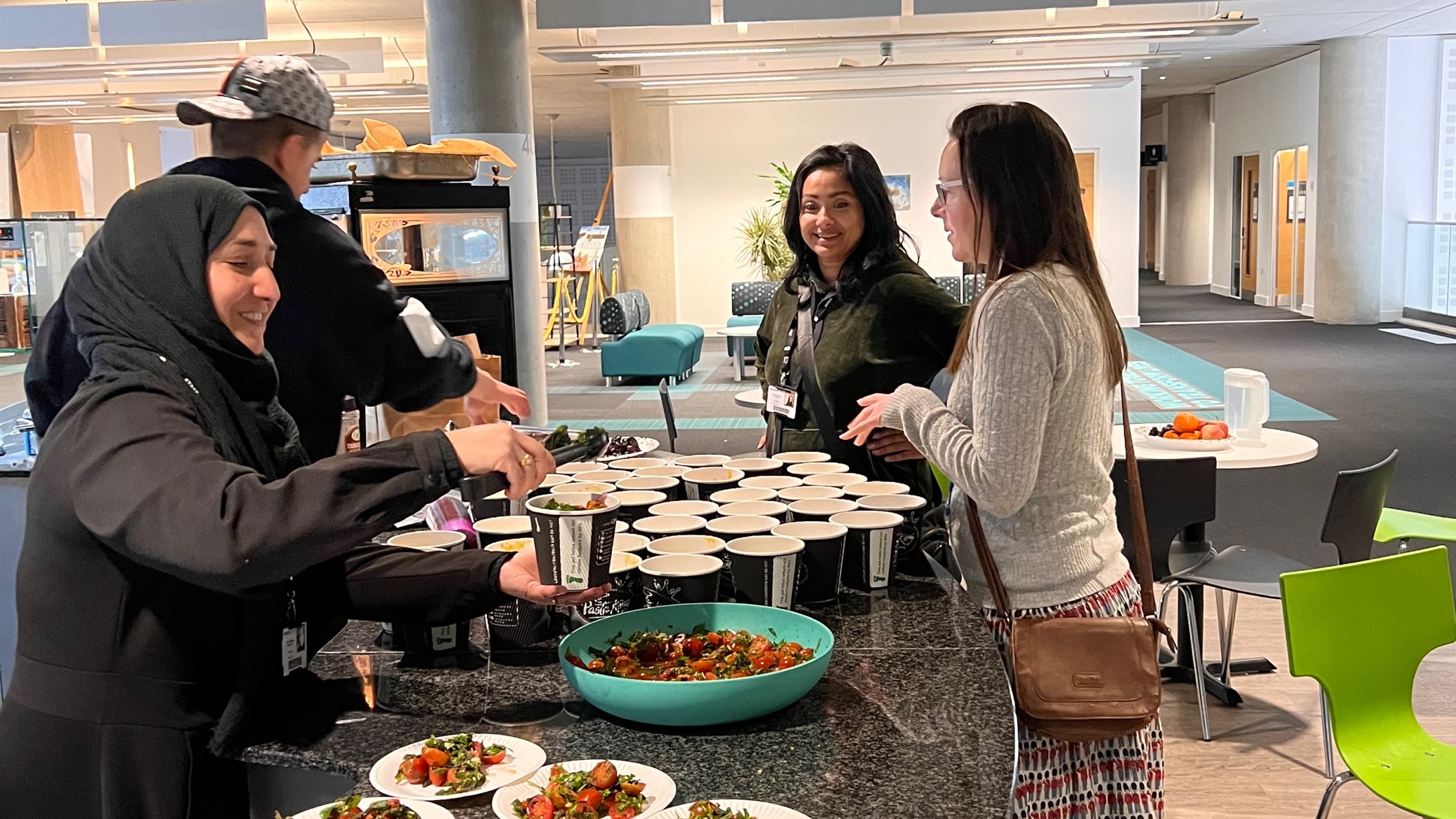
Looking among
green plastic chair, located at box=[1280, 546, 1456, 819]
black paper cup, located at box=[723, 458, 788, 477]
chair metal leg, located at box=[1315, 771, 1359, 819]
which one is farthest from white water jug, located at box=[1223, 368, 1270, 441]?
black paper cup, located at box=[723, 458, 788, 477]

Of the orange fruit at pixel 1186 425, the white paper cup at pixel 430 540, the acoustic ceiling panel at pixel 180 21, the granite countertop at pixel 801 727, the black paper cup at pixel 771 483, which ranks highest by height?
the acoustic ceiling panel at pixel 180 21

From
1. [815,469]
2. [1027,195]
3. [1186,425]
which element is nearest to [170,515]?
[1027,195]

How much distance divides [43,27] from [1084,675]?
31.2 ft

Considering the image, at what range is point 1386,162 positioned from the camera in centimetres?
1555

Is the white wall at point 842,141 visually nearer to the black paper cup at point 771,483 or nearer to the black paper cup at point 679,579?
the black paper cup at point 771,483

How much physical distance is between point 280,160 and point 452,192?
2.11 metres

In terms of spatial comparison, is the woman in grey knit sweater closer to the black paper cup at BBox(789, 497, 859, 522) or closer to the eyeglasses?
the eyeglasses

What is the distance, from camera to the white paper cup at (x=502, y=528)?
6.64 ft

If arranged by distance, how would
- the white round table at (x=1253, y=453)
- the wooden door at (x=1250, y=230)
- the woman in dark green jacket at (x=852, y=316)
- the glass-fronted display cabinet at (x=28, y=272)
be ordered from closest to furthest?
the woman in dark green jacket at (x=852, y=316) < the glass-fronted display cabinet at (x=28, y=272) < the white round table at (x=1253, y=453) < the wooden door at (x=1250, y=230)

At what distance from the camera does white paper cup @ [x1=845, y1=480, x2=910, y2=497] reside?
231 centimetres

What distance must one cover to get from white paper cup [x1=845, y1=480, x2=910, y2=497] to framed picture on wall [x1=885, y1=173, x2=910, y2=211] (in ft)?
46.8

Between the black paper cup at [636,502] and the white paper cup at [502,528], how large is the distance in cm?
18

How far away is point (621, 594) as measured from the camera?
192 cm

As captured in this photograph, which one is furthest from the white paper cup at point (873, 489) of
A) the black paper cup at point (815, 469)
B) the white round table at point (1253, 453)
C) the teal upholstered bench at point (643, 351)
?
the teal upholstered bench at point (643, 351)
